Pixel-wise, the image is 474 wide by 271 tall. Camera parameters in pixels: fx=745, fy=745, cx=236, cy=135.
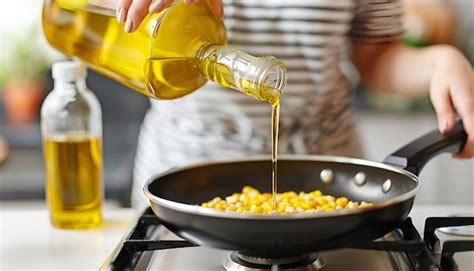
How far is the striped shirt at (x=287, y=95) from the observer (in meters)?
1.27

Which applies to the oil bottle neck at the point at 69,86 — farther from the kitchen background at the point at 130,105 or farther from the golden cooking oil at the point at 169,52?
the kitchen background at the point at 130,105

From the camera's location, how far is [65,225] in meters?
1.07

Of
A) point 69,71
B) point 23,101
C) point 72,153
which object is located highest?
point 69,71

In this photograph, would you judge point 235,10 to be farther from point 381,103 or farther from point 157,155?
point 381,103

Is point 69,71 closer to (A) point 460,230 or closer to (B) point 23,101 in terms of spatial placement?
(A) point 460,230

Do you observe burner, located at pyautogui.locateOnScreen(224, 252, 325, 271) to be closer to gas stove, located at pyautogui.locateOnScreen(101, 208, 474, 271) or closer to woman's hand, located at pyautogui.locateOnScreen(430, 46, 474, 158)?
gas stove, located at pyautogui.locateOnScreen(101, 208, 474, 271)

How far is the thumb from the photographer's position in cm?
103

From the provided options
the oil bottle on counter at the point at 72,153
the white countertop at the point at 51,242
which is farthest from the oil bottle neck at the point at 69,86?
the white countertop at the point at 51,242

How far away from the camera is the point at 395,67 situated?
1.36 meters

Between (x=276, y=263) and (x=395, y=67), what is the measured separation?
0.66 m

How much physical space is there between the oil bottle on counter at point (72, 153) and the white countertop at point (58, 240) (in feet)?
0.09

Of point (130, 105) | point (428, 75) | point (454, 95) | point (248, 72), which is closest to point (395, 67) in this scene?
point (428, 75)

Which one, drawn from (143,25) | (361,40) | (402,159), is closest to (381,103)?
(361,40)

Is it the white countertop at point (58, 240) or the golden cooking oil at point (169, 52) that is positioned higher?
the golden cooking oil at point (169, 52)
